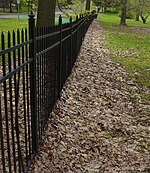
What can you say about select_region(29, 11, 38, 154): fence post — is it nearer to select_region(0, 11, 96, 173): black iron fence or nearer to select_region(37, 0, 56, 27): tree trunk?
select_region(0, 11, 96, 173): black iron fence

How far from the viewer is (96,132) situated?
5.70 meters

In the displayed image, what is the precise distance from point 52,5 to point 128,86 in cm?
414

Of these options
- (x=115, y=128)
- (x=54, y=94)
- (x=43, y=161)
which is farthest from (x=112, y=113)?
(x=43, y=161)

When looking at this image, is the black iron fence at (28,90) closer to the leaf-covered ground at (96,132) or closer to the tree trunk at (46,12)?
the leaf-covered ground at (96,132)

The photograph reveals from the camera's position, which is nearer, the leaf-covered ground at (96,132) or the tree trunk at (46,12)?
the leaf-covered ground at (96,132)

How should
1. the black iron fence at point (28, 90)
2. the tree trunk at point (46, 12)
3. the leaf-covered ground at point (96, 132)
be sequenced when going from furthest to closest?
1. the tree trunk at point (46, 12)
2. the leaf-covered ground at point (96, 132)
3. the black iron fence at point (28, 90)

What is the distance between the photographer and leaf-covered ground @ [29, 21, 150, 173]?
4.58 meters

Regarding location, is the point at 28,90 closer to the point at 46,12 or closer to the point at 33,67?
the point at 33,67

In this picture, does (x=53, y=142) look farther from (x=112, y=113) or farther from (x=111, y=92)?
(x=111, y=92)

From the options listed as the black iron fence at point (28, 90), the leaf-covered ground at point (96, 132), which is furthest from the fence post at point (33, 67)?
the leaf-covered ground at point (96, 132)

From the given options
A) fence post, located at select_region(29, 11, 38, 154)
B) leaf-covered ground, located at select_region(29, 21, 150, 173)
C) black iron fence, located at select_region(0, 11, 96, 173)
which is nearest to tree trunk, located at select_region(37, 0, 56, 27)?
leaf-covered ground, located at select_region(29, 21, 150, 173)

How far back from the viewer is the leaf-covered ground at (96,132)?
180 inches

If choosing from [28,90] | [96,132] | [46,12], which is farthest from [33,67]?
[46,12]

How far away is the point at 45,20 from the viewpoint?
36.1ft
